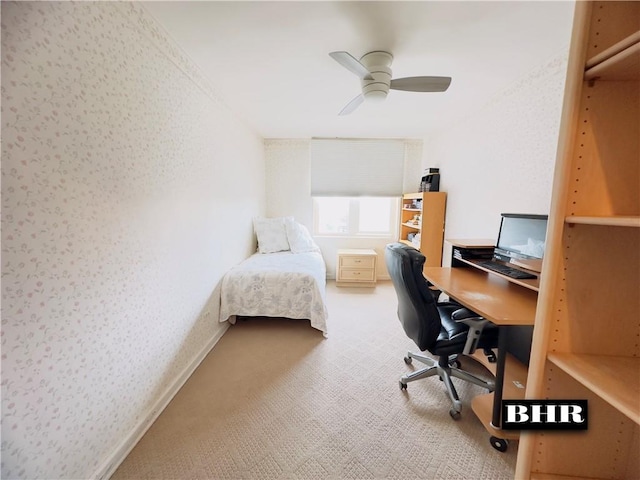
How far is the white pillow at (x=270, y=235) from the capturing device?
3459mm

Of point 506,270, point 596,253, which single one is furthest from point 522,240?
point 596,253

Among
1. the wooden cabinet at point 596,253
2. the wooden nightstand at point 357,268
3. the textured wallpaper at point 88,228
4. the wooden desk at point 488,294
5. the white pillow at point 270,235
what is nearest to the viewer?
the wooden cabinet at point 596,253

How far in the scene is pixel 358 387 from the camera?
5.76 ft

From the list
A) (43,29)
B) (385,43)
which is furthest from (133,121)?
(385,43)

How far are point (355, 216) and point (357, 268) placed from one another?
90cm

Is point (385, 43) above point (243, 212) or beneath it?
above

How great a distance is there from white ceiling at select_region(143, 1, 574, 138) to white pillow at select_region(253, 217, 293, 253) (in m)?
1.60

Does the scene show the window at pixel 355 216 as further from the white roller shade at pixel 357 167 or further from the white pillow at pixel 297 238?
the white pillow at pixel 297 238

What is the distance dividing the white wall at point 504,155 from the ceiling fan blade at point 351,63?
4.02ft

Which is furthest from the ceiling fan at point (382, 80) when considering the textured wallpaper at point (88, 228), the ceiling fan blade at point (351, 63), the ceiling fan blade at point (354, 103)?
the textured wallpaper at point (88, 228)

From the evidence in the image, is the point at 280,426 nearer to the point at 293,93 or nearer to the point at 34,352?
the point at 34,352

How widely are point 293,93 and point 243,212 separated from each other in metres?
1.50

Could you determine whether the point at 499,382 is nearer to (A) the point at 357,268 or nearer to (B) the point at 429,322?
(B) the point at 429,322

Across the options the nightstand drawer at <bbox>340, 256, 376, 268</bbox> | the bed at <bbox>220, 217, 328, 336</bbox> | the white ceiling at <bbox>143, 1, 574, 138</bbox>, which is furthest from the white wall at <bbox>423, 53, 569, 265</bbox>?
the bed at <bbox>220, 217, 328, 336</bbox>
